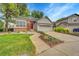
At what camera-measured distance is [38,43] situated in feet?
12.5

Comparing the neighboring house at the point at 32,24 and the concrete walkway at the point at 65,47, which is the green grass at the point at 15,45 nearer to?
the neighboring house at the point at 32,24

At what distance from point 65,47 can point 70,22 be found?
414 millimetres

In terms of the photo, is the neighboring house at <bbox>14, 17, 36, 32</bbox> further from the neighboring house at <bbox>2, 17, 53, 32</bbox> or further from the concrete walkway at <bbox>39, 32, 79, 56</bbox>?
the concrete walkway at <bbox>39, 32, 79, 56</bbox>

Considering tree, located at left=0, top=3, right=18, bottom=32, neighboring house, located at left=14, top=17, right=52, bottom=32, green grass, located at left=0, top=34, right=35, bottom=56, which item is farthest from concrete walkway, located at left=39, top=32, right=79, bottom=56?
tree, located at left=0, top=3, right=18, bottom=32

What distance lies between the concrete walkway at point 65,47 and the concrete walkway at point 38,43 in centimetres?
8

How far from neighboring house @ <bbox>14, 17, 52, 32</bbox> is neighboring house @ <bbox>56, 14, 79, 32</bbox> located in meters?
0.17

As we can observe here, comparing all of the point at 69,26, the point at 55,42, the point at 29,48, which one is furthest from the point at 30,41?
the point at 69,26

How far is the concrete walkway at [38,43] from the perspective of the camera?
3723mm

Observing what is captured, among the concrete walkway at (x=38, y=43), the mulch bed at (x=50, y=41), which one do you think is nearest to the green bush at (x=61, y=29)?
the mulch bed at (x=50, y=41)

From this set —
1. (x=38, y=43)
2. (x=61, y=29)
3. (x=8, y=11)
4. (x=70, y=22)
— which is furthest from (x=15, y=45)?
(x=70, y=22)

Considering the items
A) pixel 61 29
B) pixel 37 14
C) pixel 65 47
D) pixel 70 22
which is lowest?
pixel 65 47

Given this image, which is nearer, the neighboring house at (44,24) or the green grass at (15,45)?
the green grass at (15,45)

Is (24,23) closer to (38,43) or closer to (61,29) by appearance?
(38,43)

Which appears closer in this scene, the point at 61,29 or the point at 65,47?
the point at 65,47
